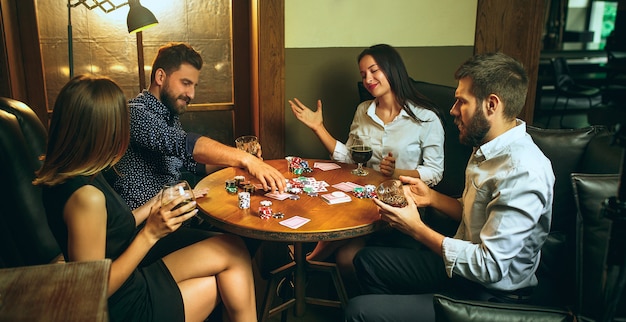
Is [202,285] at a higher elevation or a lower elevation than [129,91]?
lower

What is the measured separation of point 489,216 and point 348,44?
5.87ft

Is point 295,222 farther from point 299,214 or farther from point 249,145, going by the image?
point 249,145

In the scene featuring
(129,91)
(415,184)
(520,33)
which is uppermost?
(520,33)

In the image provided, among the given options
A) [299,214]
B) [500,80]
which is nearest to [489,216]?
[500,80]

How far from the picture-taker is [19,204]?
1.83 meters

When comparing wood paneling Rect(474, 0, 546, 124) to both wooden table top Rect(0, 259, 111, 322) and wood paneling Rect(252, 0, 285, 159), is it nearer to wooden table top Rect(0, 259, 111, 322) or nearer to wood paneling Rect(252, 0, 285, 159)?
wood paneling Rect(252, 0, 285, 159)

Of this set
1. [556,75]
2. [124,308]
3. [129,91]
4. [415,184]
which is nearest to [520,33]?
[415,184]

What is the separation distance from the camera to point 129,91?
3168 millimetres

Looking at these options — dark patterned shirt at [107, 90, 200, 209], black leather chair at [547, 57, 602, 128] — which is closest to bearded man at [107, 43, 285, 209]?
dark patterned shirt at [107, 90, 200, 209]

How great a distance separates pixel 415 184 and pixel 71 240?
49.3 inches

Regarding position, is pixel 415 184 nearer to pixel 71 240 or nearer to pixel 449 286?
pixel 449 286

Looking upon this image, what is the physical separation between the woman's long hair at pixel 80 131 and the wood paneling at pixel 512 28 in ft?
8.22

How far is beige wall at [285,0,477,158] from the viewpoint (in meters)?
3.01

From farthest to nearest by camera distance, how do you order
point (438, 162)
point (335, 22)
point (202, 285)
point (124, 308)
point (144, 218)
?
point (335, 22) → point (438, 162) → point (144, 218) → point (202, 285) → point (124, 308)
